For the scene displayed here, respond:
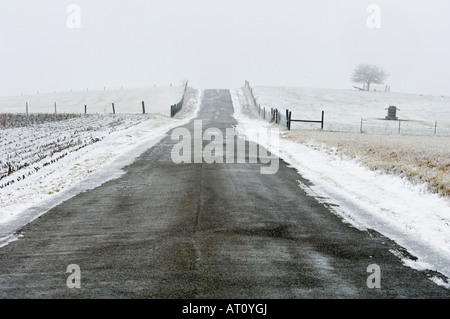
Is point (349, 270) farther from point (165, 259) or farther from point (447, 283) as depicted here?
point (165, 259)

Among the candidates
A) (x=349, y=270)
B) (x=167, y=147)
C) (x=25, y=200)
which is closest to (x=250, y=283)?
(x=349, y=270)

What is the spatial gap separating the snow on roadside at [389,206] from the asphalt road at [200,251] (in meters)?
0.32

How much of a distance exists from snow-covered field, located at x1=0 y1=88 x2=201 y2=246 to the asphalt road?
536 mm

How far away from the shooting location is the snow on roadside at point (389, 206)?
6.17 m

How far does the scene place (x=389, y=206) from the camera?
870 cm

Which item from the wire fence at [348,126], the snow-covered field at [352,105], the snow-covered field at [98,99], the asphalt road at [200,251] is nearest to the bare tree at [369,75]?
the snow-covered field at [352,105]

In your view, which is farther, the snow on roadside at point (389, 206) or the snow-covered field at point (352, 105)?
the snow-covered field at point (352, 105)

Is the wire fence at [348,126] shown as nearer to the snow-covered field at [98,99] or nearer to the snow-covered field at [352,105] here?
the snow-covered field at [352,105]

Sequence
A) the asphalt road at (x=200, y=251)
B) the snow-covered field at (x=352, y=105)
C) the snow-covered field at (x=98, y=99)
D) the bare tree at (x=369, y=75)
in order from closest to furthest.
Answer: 1. the asphalt road at (x=200, y=251)
2. the snow-covered field at (x=352, y=105)
3. the snow-covered field at (x=98, y=99)
4. the bare tree at (x=369, y=75)

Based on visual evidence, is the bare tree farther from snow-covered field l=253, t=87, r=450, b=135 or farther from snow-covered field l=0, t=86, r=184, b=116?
snow-covered field l=0, t=86, r=184, b=116

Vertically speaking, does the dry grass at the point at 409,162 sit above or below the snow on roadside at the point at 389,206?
above

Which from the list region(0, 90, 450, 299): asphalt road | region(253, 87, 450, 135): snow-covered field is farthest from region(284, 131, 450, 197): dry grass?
region(253, 87, 450, 135): snow-covered field

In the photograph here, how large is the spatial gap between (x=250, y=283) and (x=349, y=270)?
4.58 ft

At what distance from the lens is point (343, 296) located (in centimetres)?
458
